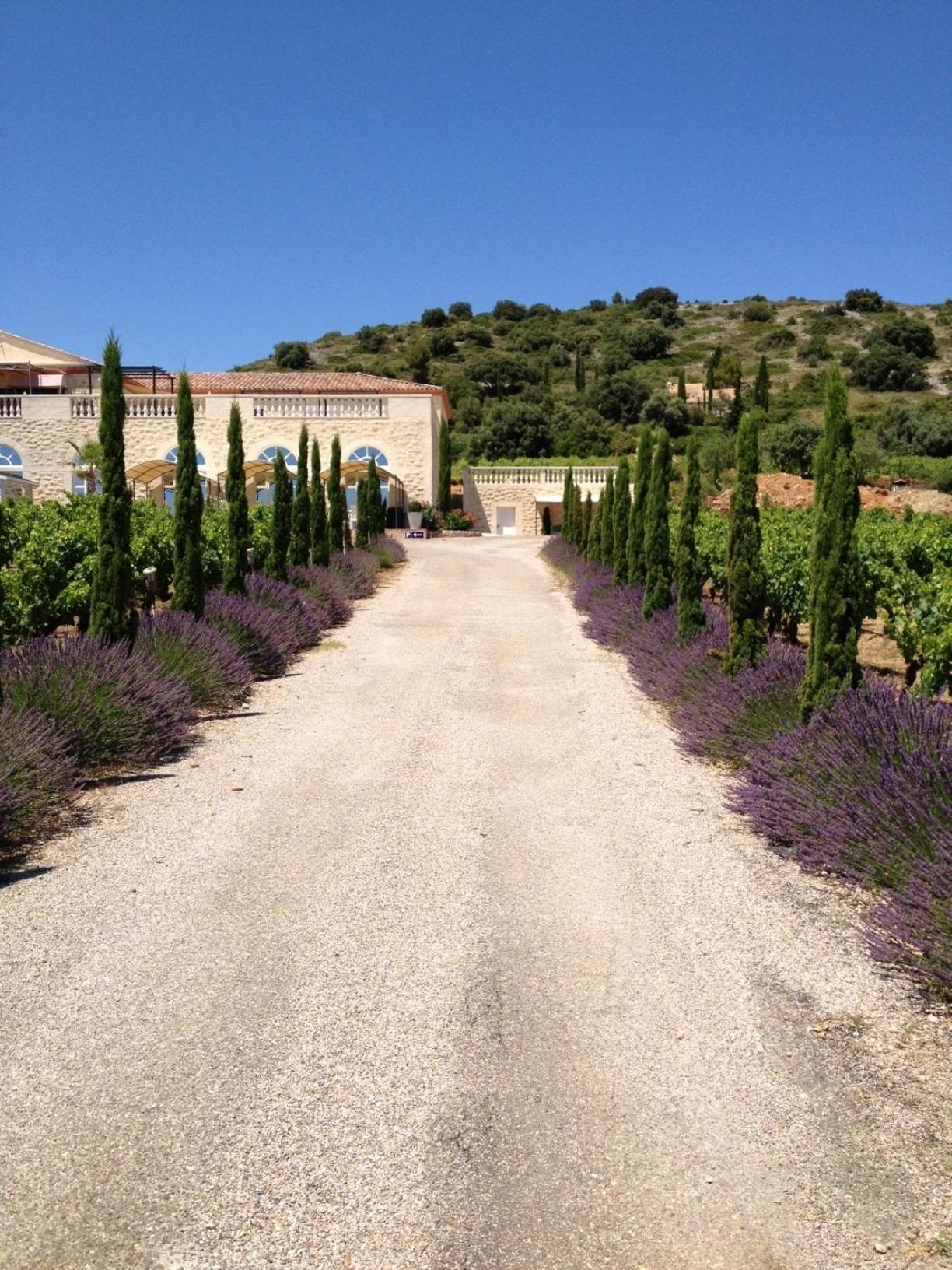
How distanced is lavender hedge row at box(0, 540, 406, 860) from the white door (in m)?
34.6

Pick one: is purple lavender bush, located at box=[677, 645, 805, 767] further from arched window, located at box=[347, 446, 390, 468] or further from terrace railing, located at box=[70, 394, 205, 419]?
terrace railing, located at box=[70, 394, 205, 419]

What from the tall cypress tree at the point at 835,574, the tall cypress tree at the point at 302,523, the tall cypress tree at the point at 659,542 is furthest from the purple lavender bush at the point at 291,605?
the tall cypress tree at the point at 835,574

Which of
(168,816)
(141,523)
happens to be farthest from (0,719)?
(141,523)

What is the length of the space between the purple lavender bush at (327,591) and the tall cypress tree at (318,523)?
179cm

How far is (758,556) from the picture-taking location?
10609 millimetres

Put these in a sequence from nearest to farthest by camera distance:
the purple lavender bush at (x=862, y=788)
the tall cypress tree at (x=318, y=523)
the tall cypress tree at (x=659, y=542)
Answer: the purple lavender bush at (x=862, y=788) < the tall cypress tree at (x=659, y=542) < the tall cypress tree at (x=318, y=523)

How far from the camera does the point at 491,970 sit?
464 cm

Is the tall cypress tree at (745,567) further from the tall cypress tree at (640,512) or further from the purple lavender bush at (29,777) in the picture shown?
the tall cypress tree at (640,512)

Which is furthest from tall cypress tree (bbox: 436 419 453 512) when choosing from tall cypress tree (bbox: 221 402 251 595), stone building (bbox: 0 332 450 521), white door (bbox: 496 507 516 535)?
tall cypress tree (bbox: 221 402 251 595)

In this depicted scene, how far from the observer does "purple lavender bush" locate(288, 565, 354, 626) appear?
1781 centimetres

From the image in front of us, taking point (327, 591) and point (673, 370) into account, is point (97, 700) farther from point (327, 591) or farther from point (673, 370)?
point (673, 370)

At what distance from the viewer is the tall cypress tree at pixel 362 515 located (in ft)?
100

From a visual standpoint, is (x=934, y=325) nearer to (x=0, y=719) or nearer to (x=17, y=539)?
(x=17, y=539)

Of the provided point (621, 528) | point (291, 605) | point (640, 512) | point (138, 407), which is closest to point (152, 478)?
point (138, 407)
